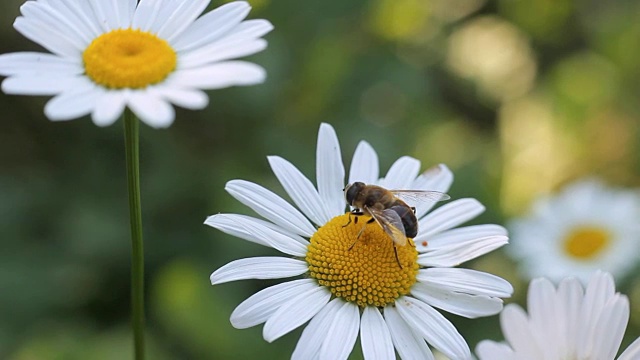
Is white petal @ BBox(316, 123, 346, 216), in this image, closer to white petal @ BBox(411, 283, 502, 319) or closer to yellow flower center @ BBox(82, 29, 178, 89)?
white petal @ BBox(411, 283, 502, 319)

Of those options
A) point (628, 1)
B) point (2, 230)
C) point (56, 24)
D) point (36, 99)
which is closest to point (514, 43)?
point (628, 1)

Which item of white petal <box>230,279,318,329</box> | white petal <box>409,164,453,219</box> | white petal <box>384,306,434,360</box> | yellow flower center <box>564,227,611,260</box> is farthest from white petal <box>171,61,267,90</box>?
yellow flower center <box>564,227,611,260</box>

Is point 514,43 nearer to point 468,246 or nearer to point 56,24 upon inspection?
point 468,246

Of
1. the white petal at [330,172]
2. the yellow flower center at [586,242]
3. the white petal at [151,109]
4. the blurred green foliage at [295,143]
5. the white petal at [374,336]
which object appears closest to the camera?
the white petal at [151,109]

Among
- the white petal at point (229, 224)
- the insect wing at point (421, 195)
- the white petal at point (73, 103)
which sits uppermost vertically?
the white petal at point (73, 103)

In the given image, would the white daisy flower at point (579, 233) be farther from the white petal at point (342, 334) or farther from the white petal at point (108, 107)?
the white petal at point (108, 107)

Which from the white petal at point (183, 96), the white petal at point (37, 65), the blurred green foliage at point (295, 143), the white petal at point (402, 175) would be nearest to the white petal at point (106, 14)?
the white petal at point (37, 65)
